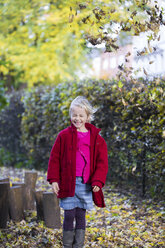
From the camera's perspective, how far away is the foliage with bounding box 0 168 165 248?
3.35 metres

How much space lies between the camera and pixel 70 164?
2799 mm

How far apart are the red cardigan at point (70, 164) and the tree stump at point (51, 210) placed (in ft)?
2.52

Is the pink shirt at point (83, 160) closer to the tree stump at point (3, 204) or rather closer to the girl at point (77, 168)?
the girl at point (77, 168)

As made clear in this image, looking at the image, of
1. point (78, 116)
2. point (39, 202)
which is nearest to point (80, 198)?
point (78, 116)

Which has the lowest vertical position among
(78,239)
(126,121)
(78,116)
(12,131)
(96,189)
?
(78,239)

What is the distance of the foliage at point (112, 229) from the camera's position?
11.0ft

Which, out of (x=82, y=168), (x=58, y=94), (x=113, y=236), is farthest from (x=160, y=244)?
(x=58, y=94)

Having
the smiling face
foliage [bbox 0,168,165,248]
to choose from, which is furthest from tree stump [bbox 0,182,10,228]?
the smiling face

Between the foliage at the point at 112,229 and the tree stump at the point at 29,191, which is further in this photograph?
the tree stump at the point at 29,191

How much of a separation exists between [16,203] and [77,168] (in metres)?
1.24

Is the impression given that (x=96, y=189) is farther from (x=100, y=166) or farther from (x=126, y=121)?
(x=126, y=121)

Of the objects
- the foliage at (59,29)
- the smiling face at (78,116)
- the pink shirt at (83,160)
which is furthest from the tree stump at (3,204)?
the foliage at (59,29)

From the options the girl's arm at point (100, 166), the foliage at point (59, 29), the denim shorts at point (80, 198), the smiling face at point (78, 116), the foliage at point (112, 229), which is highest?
the foliage at point (59, 29)

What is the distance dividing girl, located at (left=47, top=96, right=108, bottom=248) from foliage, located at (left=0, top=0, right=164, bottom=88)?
2.26 ft
